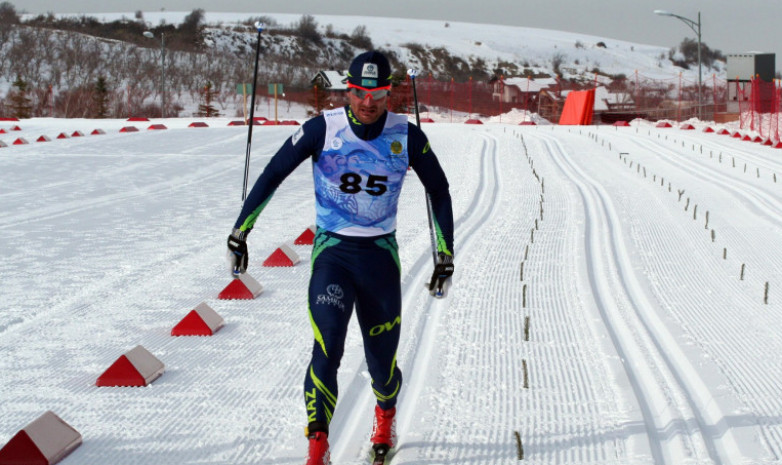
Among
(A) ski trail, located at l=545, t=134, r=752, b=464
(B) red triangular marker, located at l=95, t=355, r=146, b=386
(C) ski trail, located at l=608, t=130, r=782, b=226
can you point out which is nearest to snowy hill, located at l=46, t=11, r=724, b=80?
(C) ski trail, located at l=608, t=130, r=782, b=226

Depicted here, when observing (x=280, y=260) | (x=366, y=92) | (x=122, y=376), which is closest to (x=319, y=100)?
(x=280, y=260)

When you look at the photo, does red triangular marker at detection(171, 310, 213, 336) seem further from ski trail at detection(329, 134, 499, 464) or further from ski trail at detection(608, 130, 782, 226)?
ski trail at detection(608, 130, 782, 226)

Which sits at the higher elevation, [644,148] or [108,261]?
[644,148]

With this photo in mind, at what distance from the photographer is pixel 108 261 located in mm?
9703

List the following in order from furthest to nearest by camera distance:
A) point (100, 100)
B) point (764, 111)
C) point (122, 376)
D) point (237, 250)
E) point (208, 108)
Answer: point (100, 100) < point (208, 108) < point (764, 111) < point (122, 376) < point (237, 250)

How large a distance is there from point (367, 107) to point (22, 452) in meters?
2.23

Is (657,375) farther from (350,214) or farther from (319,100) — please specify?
(319,100)

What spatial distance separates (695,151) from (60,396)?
64.1 feet

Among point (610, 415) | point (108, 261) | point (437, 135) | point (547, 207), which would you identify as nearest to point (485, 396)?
point (610, 415)

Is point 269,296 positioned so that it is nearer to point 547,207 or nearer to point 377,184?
point 377,184

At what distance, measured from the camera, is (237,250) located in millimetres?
4238

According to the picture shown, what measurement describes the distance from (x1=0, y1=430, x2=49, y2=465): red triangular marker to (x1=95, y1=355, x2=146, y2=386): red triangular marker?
4.43 feet

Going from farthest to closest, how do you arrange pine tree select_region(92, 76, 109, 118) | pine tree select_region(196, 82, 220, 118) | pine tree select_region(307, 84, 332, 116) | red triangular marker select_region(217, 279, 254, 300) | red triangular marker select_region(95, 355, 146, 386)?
pine tree select_region(92, 76, 109, 118), pine tree select_region(307, 84, 332, 116), pine tree select_region(196, 82, 220, 118), red triangular marker select_region(217, 279, 254, 300), red triangular marker select_region(95, 355, 146, 386)

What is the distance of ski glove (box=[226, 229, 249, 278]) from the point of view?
4223mm
